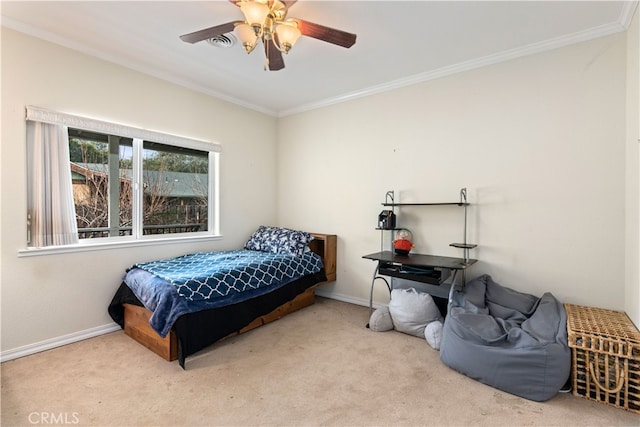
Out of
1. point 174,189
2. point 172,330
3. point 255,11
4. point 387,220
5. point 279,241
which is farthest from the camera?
point 279,241

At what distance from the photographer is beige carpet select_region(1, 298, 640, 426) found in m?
1.67

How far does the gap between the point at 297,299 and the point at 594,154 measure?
2.99 m

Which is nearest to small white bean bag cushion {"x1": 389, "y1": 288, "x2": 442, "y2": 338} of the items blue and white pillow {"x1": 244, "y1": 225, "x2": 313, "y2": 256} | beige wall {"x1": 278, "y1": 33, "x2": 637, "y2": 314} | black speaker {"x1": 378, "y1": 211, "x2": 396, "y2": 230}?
beige wall {"x1": 278, "y1": 33, "x2": 637, "y2": 314}

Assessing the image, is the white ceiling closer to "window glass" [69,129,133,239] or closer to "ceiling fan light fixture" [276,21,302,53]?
"ceiling fan light fixture" [276,21,302,53]

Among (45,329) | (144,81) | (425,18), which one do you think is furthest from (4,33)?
(425,18)

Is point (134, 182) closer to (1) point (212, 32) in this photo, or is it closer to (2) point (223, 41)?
(2) point (223, 41)

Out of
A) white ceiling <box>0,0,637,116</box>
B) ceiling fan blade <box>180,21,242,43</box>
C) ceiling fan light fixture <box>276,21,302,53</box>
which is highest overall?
white ceiling <box>0,0,637,116</box>

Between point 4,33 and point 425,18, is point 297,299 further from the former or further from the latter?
point 4,33

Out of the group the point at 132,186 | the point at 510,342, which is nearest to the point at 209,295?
the point at 132,186

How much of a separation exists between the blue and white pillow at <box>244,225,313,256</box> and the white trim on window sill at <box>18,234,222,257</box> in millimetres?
492

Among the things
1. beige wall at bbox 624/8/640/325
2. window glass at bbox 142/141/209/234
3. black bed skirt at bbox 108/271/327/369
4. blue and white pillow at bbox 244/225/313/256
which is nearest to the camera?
beige wall at bbox 624/8/640/325

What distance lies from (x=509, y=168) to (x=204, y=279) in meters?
2.81

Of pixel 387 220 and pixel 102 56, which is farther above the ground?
pixel 102 56

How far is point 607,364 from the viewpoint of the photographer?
1.79 m
